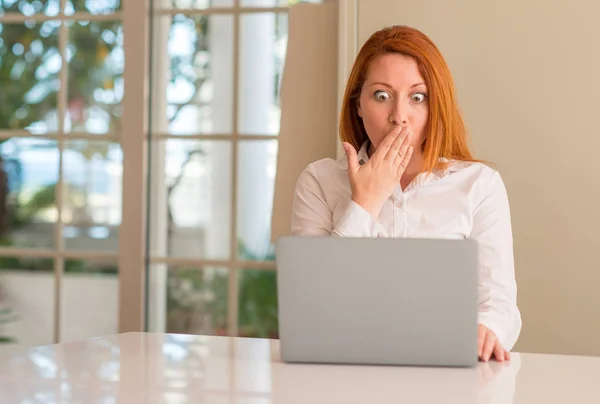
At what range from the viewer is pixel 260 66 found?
414cm

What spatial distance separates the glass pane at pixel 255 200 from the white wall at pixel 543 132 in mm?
1486

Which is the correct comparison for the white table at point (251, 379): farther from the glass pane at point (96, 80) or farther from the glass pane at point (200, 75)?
the glass pane at point (96, 80)

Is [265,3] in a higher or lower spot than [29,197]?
higher

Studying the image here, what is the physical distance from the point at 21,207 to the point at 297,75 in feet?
7.77

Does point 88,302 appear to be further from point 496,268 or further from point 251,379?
point 251,379

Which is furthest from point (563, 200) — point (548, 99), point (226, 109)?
point (226, 109)

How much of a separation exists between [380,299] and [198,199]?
3135 mm

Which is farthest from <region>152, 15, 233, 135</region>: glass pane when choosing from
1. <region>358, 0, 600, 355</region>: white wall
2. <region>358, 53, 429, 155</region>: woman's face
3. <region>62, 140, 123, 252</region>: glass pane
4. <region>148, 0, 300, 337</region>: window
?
<region>358, 53, 429, 155</region>: woman's face

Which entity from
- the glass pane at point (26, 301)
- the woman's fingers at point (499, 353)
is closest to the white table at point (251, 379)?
the woman's fingers at point (499, 353)

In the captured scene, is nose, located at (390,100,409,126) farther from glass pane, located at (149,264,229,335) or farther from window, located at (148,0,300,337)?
glass pane, located at (149,264,229,335)

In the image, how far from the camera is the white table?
3.72 ft

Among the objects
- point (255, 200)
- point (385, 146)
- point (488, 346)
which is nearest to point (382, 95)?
point (385, 146)

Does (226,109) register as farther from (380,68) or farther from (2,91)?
(380,68)

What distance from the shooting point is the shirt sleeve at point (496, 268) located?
186cm
